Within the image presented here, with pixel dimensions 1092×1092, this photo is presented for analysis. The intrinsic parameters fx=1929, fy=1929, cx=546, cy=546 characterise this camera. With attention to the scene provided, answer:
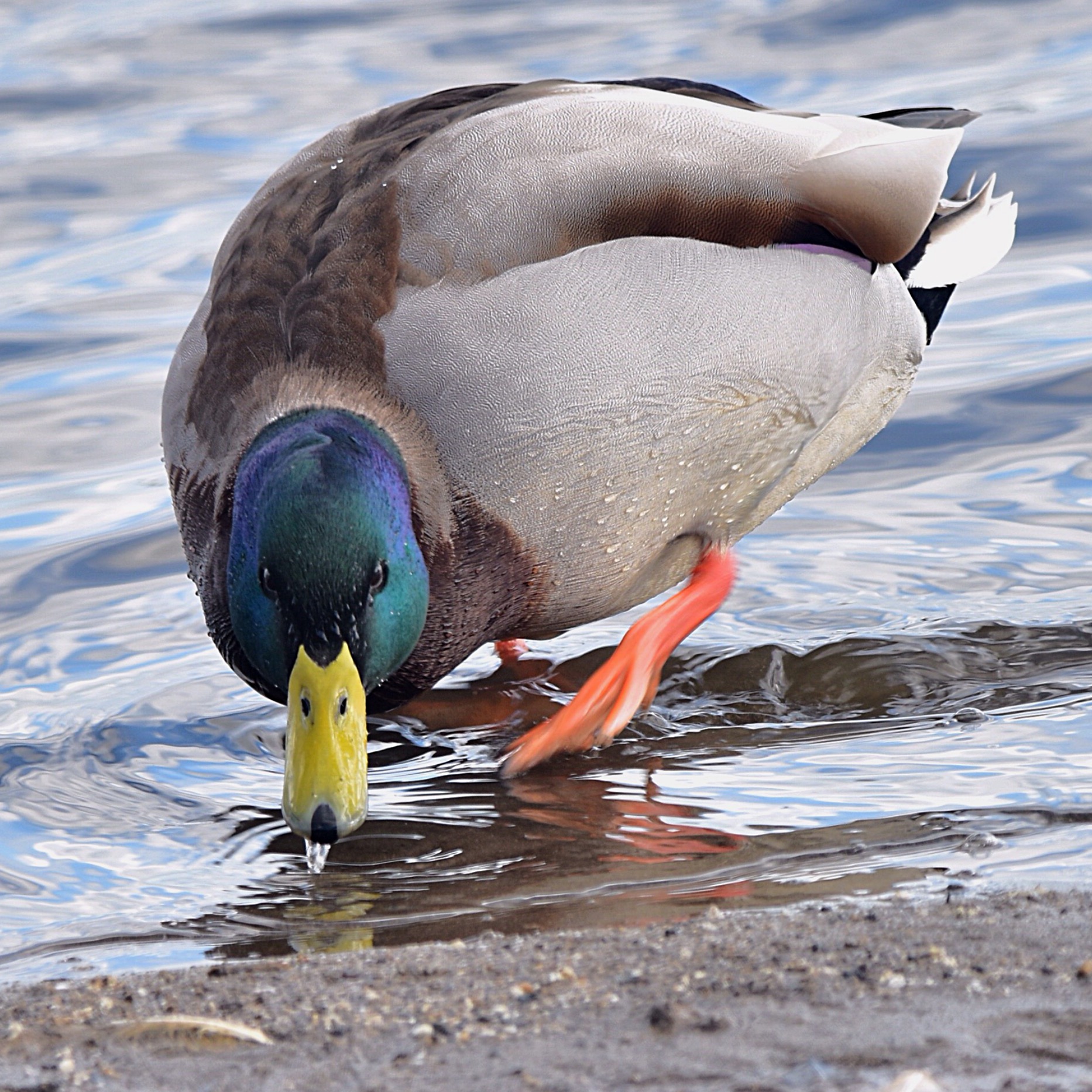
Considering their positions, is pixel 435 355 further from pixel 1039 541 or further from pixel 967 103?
pixel 967 103

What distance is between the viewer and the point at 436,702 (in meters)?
5.33

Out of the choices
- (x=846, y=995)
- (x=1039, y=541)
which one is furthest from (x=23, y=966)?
(x=1039, y=541)

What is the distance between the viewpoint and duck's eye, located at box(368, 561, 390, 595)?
3.96m

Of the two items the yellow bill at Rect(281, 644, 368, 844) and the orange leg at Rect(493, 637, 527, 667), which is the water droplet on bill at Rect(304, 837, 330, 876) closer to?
the yellow bill at Rect(281, 644, 368, 844)

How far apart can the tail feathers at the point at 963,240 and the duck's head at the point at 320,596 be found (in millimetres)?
2385

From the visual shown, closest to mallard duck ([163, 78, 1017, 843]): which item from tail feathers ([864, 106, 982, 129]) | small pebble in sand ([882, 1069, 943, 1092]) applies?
tail feathers ([864, 106, 982, 129])

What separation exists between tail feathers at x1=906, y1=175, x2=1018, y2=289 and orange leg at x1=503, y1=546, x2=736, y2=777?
120cm

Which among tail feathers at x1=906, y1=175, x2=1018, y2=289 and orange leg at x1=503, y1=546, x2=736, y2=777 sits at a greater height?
tail feathers at x1=906, y1=175, x2=1018, y2=289

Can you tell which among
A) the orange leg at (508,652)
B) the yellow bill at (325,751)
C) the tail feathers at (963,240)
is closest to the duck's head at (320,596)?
the yellow bill at (325,751)

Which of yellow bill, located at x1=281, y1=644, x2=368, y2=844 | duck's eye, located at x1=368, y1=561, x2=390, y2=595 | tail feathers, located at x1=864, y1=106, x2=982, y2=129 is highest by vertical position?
tail feathers, located at x1=864, y1=106, x2=982, y2=129

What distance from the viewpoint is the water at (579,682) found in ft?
12.5

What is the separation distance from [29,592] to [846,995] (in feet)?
13.4

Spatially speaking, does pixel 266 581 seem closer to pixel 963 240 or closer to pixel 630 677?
pixel 630 677

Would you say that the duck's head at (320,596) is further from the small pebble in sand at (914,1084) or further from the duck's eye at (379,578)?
the small pebble in sand at (914,1084)
